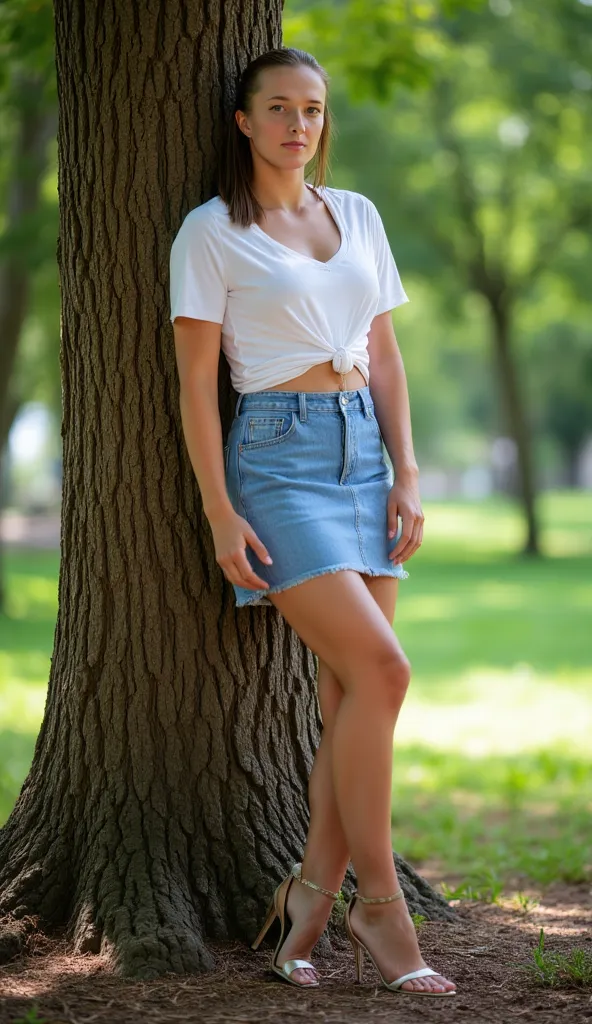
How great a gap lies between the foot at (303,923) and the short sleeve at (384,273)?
1623 mm

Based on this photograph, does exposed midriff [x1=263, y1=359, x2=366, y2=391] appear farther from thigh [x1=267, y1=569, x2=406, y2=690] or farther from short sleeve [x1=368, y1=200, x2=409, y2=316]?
thigh [x1=267, y1=569, x2=406, y2=690]

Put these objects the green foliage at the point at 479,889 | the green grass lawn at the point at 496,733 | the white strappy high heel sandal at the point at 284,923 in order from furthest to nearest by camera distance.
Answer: the green grass lawn at the point at 496,733 → the green foliage at the point at 479,889 → the white strappy high heel sandal at the point at 284,923

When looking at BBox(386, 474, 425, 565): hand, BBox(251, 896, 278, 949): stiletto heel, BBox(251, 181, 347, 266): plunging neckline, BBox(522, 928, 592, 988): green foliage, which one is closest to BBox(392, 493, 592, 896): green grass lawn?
BBox(522, 928, 592, 988): green foliage

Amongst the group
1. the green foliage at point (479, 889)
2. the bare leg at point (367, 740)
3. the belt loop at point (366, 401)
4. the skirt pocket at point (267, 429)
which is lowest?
the green foliage at point (479, 889)

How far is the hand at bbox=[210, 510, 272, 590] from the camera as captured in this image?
3.07 metres

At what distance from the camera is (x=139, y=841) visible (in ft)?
11.0

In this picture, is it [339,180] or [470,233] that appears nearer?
[339,180]

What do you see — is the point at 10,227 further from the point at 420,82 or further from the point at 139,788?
the point at 139,788

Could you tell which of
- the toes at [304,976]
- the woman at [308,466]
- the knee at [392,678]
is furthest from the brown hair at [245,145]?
the toes at [304,976]

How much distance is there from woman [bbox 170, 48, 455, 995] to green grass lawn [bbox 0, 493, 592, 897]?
5.17 feet

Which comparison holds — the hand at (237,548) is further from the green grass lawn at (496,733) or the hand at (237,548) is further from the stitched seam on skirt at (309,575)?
the green grass lawn at (496,733)

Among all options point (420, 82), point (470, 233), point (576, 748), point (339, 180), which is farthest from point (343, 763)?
point (470, 233)

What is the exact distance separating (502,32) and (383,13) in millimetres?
13772

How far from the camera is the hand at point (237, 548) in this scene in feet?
10.1
